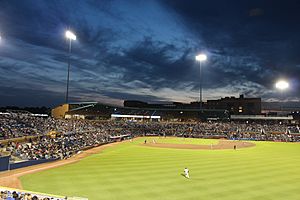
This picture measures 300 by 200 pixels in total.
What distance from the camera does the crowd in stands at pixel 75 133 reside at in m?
27.5

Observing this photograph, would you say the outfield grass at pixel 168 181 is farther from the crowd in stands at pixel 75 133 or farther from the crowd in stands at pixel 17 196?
the crowd in stands at pixel 75 133

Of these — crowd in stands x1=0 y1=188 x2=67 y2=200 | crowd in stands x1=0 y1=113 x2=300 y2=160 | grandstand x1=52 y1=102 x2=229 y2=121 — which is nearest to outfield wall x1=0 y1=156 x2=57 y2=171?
crowd in stands x1=0 y1=113 x2=300 y2=160

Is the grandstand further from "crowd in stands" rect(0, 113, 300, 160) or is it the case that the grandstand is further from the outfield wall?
the outfield wall

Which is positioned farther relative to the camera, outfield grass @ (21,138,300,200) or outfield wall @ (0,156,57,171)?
outfield wall @ (0,156,57,171)

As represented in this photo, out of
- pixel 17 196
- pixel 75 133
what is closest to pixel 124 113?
pixel 75 133

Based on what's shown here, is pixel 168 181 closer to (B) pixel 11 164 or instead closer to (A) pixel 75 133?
(B) pixel 11 164

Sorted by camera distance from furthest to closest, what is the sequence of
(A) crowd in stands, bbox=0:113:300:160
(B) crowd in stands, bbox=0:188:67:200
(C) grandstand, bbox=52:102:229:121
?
(C) grandstand, bbox=52:102:229:121, (A) crowd in stands, bbox=0:113:300:160, (B) crowd in stands, bbox=0:188:67:200

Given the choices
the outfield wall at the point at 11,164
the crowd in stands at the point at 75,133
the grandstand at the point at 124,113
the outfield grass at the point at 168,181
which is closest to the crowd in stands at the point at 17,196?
the outfield grass at the point at 168,181

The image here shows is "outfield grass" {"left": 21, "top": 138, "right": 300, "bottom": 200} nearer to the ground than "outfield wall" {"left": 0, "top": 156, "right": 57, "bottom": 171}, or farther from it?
nearer to the ground

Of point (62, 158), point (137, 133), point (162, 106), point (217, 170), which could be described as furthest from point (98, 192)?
point (162, 106)

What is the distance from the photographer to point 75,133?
139ft

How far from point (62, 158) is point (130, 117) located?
58987 mm

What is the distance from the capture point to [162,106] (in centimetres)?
11775

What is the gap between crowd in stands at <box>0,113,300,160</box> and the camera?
27.5m
